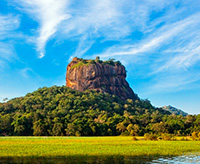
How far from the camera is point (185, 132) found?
81.0 meters

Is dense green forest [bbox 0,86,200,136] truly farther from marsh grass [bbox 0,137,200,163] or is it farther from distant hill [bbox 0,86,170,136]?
marsh grass [bbox 0,137,200,163]

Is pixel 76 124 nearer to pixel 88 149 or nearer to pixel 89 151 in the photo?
pixel 88 149

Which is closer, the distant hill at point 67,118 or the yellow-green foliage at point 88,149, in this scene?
the yellow-green foliage at point 88,149

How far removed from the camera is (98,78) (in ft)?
523

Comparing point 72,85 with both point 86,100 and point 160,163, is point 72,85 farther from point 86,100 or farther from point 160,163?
point 160,163

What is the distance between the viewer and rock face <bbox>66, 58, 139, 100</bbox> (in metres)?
158

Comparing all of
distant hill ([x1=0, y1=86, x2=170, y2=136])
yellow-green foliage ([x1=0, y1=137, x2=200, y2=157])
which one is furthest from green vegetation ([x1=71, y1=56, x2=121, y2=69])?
yellow-green foliage ([x1=0, y1=137, x2=200, y2=157])

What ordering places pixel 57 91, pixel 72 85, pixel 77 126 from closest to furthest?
pixel 77 126
pixel 57 91
pixel 72 85

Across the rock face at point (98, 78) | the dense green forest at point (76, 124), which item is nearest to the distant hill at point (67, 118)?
the dense green forest at point (76, 124)

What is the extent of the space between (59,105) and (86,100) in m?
15.8

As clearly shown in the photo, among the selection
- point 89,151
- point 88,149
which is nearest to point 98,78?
point 88,149

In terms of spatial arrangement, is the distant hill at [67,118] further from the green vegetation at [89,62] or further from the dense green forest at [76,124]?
the green vegetation at [89,62]

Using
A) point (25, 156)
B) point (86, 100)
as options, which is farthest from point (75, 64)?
point (25, 156)

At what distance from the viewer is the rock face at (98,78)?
15762cm
